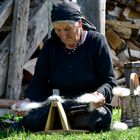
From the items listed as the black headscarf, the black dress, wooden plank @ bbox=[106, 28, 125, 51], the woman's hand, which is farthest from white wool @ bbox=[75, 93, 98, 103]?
wooden plank @ bbox=[106, 28, 125, 51]

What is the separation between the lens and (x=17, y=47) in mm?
6637

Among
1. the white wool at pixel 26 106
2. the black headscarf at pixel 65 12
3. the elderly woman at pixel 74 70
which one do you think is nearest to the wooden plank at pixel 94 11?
the elderly woman at pixel 74 70

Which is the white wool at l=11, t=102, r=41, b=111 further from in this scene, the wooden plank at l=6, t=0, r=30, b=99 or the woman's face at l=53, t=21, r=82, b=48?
the wooden plank at l=6, t=0, r=30, b=99

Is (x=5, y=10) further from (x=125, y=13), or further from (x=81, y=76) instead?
(x=125, y=13)

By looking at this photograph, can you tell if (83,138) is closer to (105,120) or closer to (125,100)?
(105,120)

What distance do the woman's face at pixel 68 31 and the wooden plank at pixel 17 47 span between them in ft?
6.60

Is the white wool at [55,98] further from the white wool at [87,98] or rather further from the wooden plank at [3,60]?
the wooden plank at [3,60]

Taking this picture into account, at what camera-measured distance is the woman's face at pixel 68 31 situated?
4559 mm

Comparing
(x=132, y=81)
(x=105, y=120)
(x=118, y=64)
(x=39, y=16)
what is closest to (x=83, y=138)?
(x=105, y=120)

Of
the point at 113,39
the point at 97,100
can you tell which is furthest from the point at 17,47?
the point at 97,100

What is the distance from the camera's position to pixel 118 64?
826 cm

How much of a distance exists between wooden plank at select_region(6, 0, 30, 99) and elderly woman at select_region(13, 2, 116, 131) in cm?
171

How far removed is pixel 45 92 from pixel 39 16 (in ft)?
7.18

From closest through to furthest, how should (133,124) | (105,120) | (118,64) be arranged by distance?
(105,120) → (133,124) → (118,64)
